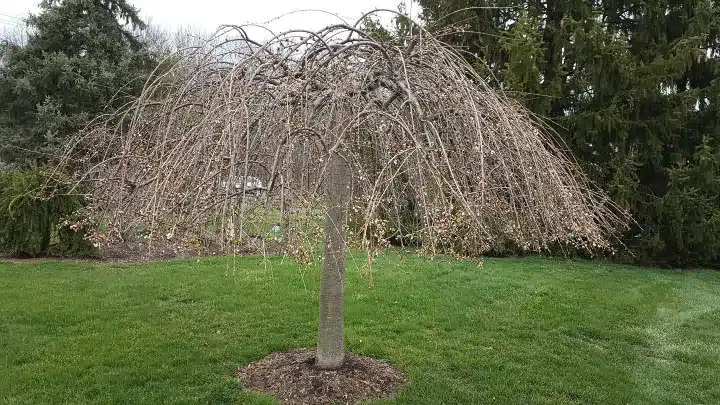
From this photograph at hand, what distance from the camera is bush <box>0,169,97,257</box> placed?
25.1 ft

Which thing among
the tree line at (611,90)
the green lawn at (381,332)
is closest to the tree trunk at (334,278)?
the green lawn at (381,332)

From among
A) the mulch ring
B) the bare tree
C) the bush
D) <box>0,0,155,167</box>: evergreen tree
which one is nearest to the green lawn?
the mulch ring

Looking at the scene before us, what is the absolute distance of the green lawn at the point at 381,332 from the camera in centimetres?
396

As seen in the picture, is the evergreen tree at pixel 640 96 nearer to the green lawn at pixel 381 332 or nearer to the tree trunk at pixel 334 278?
the green lawn at pixel 381 332

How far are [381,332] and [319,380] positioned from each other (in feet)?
4.86

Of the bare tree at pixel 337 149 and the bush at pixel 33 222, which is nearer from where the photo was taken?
the bare tree at pixel 337 149

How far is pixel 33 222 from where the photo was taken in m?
7.78

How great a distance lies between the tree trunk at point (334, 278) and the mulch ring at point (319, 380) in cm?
14

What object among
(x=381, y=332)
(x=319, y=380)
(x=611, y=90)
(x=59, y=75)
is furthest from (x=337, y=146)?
(x=59, y=75)

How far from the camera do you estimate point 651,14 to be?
9172mm

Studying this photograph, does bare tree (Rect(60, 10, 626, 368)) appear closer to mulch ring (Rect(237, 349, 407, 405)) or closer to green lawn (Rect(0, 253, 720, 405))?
mulch ring (Rect(237, 349, 407, 405))

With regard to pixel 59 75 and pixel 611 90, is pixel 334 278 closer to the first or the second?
pixel 611 90

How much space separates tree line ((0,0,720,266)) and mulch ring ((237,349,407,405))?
5.00 meters

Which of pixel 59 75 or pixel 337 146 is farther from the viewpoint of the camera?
pixel 59 75
